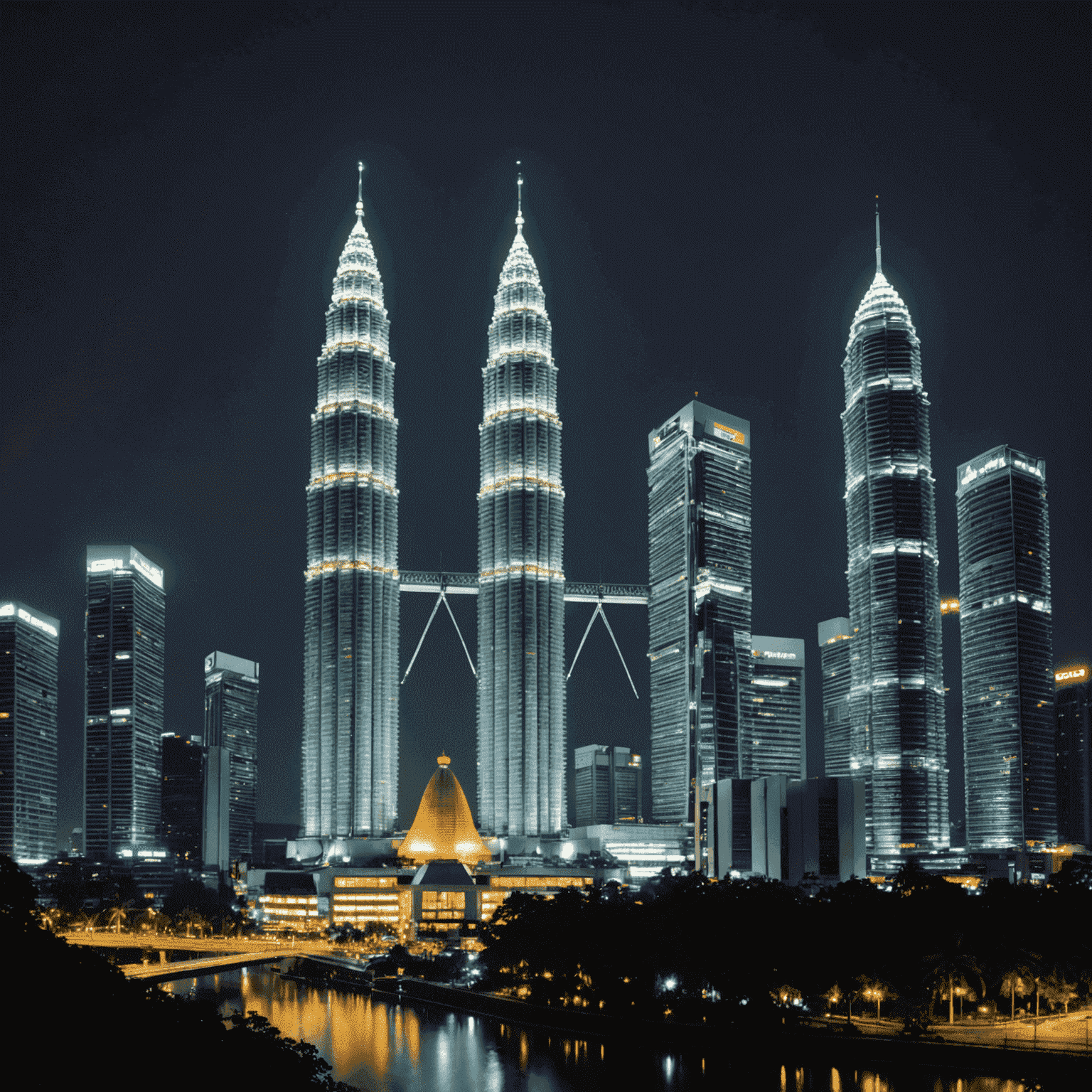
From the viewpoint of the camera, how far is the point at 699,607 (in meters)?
160

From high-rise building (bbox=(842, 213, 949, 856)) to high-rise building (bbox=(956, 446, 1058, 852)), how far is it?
4.58m

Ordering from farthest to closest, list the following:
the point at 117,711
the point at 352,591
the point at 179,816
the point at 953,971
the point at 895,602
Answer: the point at 179,816, the point at 117,711, the point at 895,602, the point at 352,591, the point at 953,971

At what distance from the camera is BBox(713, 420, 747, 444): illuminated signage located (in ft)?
548

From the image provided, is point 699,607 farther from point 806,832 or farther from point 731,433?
point 806,832

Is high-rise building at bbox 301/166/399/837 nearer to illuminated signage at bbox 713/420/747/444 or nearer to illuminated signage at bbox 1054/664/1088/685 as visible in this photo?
illuminated signage at bbox 713/420/747/444

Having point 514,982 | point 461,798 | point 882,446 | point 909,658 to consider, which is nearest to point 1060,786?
point 909,658

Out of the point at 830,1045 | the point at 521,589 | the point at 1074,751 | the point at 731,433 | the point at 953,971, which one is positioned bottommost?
the point at 830,1045

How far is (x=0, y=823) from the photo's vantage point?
162m

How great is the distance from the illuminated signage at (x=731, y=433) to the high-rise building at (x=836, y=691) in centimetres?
3265

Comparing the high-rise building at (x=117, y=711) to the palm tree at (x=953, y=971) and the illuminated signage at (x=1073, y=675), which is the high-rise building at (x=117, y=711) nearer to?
the illuminated signage at (x=1073, y=675)

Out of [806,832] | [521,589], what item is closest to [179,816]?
[521,589]

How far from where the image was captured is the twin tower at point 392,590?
479ft

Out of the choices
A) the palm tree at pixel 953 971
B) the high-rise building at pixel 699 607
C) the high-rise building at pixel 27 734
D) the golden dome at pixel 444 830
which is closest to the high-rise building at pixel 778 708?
the high-rise building at pixel 699 607

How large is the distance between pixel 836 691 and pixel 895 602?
34.6 metres
